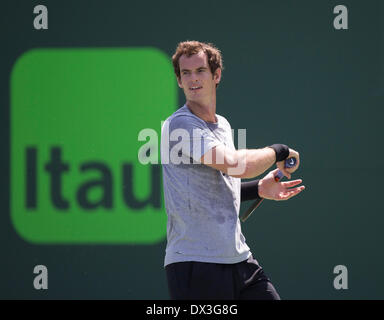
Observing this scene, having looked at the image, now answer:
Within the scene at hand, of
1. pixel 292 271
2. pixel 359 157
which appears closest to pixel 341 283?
pixel 292 271

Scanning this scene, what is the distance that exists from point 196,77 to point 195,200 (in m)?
0.56

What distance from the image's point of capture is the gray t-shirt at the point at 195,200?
259 centimetres

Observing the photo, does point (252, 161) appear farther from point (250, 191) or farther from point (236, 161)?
point (250, 191)

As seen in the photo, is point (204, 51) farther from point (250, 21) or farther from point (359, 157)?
point (359, 157)

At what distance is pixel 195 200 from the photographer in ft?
8.51

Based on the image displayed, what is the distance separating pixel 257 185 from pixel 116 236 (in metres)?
1.76

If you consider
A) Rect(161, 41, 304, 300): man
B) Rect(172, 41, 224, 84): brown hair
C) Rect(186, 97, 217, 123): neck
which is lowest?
Rect(161, 41, 304, 300): man

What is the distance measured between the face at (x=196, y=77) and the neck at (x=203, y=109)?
0.02m

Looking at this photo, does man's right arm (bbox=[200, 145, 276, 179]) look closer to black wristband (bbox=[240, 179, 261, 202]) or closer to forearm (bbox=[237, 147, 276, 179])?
forearm (bbox=[237, 147, 276, 179])

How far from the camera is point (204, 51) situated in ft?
9.30

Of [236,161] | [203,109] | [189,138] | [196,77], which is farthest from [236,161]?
[196,77]

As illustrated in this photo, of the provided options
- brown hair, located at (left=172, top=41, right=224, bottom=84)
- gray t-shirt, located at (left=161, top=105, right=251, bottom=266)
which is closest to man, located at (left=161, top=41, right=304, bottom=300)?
gray t-shirt, located at (left=161, top=105, right=251, bottom=266)

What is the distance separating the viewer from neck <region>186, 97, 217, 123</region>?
2746 mm

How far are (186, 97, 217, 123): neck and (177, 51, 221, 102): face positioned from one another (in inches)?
0.8
